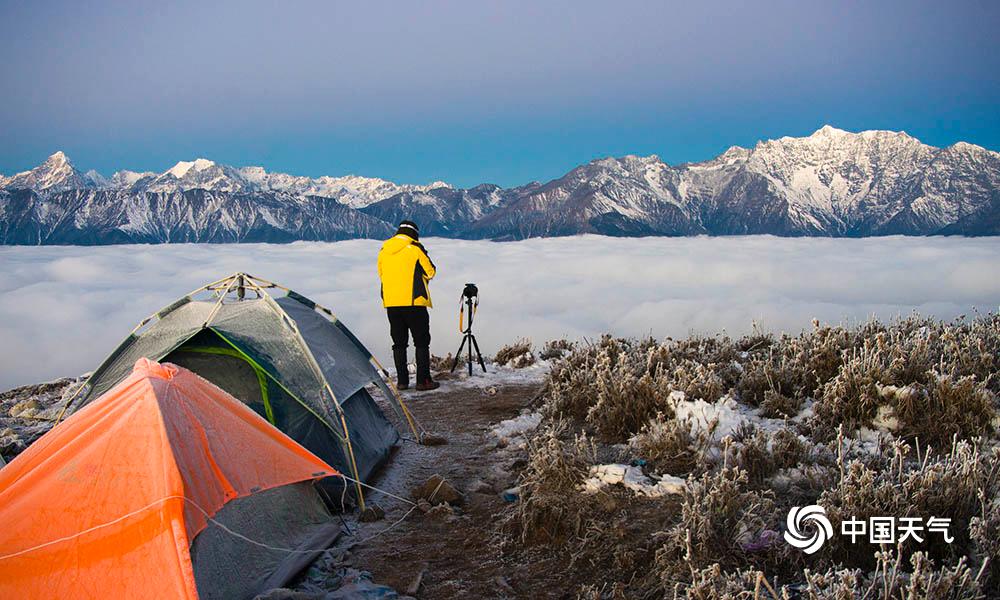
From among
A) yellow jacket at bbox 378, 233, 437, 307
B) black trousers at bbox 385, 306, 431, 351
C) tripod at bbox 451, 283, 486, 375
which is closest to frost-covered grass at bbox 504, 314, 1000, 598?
black trousers at bbox 385, 306, 431, 351

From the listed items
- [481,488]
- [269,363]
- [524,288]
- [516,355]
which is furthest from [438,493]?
[524,288]

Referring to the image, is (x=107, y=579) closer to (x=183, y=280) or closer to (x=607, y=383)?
(x=607, y=383)

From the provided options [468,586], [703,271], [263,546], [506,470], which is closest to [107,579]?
[263,546]

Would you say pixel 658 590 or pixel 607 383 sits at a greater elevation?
pixel 607 383

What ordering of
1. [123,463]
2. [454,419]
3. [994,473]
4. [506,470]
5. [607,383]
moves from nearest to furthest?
[123,463] < [994,473] < [506,470] < [607,383] < [454,419]

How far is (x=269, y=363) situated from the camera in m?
6.32

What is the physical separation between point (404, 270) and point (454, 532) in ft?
18.4

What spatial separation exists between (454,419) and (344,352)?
8.32 feet

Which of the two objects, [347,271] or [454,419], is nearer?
[454,419]

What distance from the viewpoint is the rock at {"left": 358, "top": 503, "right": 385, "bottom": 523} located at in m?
5.87

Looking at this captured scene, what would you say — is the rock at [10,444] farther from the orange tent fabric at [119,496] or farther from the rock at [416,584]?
the rock at [416,584]

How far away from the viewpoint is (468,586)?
4.52 m

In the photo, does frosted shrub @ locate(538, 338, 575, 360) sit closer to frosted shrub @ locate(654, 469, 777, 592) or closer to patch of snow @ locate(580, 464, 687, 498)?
patch of snow @ locate(580, 464, 687, 498)

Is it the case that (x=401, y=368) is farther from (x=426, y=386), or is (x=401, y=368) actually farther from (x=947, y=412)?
(x=947, y=412)
